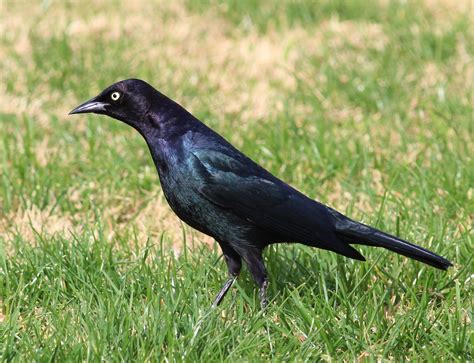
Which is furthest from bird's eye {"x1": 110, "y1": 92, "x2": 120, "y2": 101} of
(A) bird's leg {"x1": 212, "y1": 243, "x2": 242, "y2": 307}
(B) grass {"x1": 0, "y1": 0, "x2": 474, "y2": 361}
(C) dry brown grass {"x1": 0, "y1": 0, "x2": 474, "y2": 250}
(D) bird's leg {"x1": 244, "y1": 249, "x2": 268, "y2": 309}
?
(C) dry brown grass {"x1": 0, "y1": 0, "x2": 474, "y2": 250}

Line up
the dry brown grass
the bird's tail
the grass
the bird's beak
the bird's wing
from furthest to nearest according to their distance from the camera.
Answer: the dry brown grass < the bird's beak < the bird's wing < the bird's tail < the grass

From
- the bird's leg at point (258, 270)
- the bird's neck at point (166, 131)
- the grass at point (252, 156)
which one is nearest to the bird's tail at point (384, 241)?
the grass at point (252, 156)

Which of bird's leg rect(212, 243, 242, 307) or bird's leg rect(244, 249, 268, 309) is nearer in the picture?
bird's leg rect(244, 249, 268, 309)

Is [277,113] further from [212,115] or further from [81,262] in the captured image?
[81,262]

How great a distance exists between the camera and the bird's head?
4.40 metres

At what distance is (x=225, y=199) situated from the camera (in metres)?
4.16

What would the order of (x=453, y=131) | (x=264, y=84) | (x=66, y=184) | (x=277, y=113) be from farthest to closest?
(x=264, y=84) < (x=277, y=113) < (x=453, y=131) < (x=66, y=184)

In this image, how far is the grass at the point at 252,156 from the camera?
3818 millimetres

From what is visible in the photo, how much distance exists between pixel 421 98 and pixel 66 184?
288cm

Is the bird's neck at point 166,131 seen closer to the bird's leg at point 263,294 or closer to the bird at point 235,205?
the bird at point 235,205

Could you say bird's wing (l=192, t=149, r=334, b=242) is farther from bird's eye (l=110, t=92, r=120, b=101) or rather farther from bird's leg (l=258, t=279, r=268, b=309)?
bird's eye (l=110, t=92, r=120, b=101)

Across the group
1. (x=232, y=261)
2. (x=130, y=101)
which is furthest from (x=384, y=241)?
(x=130, y=101)

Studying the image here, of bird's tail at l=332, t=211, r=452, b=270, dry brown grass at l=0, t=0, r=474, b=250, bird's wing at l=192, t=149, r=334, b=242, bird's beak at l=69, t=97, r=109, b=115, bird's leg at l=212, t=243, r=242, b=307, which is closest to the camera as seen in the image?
bird's tail at l=332, t=211, r=452, b=270

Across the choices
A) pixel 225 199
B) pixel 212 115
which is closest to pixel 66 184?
pixel 212 115
